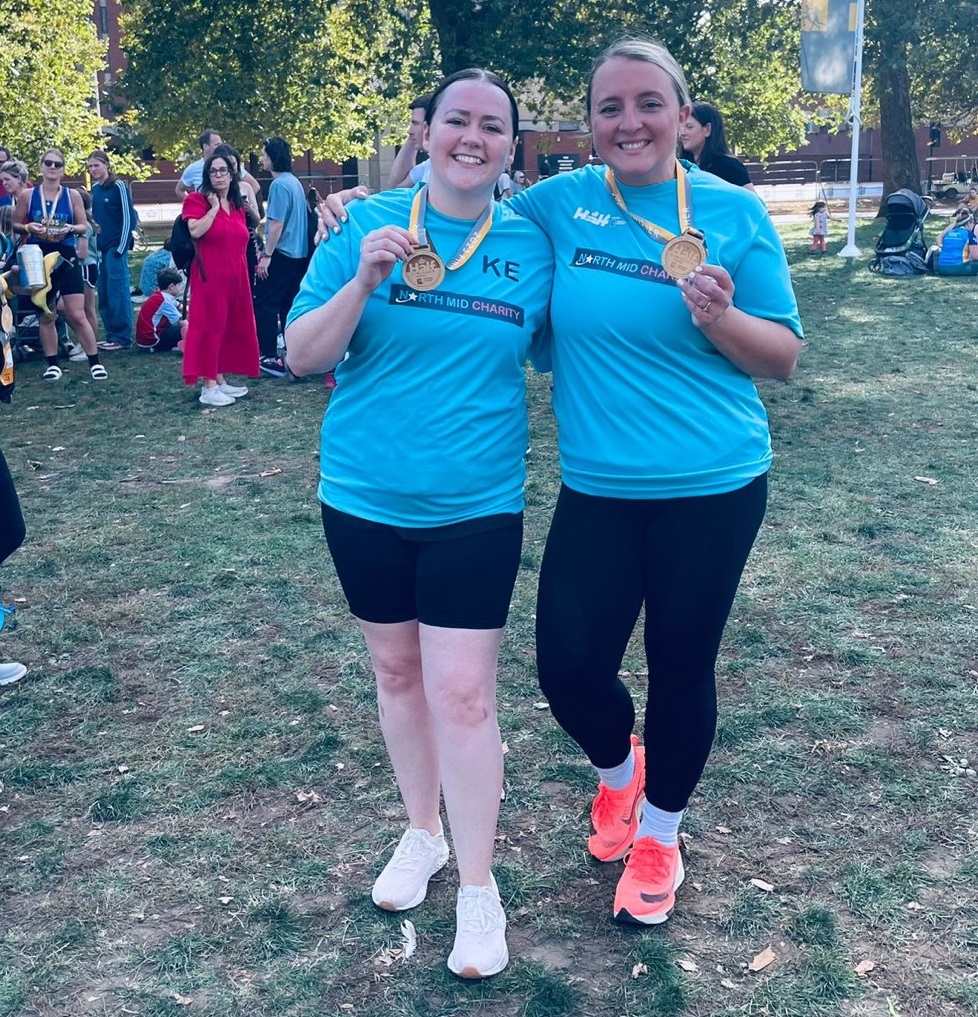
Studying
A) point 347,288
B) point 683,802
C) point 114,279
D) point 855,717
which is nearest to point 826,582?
point 855,717

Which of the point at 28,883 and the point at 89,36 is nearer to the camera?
the point at 28,883

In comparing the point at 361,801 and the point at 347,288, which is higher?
the point at 347,288

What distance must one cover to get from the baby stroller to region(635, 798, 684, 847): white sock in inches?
621

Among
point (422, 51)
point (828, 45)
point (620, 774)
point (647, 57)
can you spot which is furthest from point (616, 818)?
point (422, 51)

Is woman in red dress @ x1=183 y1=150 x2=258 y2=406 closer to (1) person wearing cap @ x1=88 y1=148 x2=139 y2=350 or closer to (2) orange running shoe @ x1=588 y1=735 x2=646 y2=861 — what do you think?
(1) person wearing cap @ x1=88 y1=148 x2=139 y2=350

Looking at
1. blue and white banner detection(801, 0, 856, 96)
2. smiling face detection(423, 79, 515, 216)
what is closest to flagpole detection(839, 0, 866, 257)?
blue and white banner detection(801, 0, 856, 96)

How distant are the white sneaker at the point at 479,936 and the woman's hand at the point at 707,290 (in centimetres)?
144

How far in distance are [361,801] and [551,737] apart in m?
0.71

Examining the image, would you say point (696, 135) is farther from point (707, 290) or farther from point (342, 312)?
point (342, 312)

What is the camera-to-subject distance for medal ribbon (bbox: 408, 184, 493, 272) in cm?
265

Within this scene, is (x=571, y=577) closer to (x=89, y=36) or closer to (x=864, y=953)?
(x=864, y=953)

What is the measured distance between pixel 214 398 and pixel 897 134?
2367 cm

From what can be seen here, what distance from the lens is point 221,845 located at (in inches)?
138

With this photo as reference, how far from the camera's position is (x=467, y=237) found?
8.83 feet
